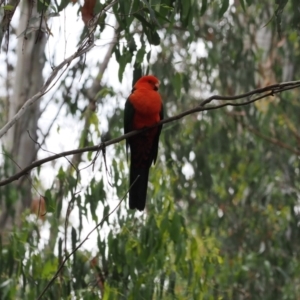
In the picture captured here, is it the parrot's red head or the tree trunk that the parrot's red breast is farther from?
the tree trunk

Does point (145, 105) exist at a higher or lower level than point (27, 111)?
lower

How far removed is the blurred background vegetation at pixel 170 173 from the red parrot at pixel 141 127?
0.28ft

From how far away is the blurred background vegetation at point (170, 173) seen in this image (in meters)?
3.73

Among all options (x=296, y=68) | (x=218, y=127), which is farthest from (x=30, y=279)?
(x=296, y=68)

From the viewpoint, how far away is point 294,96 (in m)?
7.02

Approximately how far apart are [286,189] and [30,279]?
10.3 feet

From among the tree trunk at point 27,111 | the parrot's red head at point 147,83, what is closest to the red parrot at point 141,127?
the parrot's red head at point 147,83

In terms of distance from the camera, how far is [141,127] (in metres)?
3.99

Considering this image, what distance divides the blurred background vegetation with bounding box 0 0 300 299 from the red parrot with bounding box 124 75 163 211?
9 centimetres

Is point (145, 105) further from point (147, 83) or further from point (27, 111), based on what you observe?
point (27, 111)

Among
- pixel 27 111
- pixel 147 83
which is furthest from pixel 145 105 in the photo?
pixel 27 111

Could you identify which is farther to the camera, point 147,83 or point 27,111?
point 27,111

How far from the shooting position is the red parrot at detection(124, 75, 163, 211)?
13.0 ft

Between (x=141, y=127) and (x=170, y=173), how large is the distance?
1.55ft
